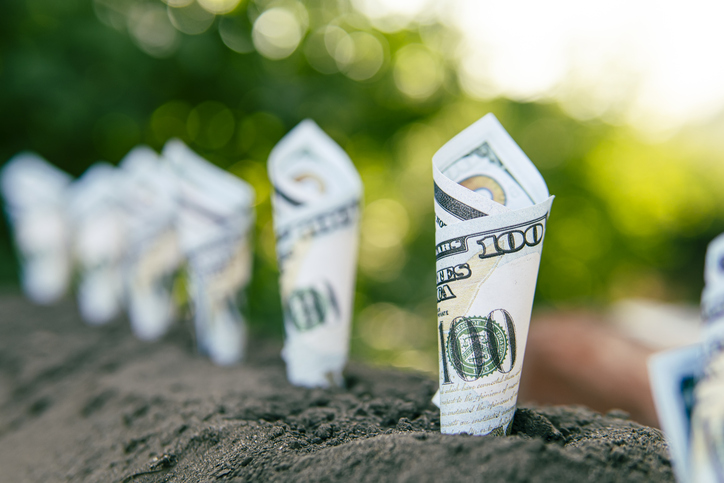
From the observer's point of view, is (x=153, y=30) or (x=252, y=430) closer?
(x=252, y=430)

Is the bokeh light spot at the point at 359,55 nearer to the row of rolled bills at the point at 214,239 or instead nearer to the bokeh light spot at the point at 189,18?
the bokeh light spot at the point at 189,18

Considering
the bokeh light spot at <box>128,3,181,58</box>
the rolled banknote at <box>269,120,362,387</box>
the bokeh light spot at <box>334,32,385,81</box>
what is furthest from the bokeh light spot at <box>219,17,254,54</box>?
the rolled banknote at <box>269,120,362,387</box>

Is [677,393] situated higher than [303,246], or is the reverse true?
[303,246]

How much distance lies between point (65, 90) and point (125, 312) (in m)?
1.33

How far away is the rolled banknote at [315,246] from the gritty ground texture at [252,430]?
11 cm

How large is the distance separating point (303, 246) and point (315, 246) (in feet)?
0.12

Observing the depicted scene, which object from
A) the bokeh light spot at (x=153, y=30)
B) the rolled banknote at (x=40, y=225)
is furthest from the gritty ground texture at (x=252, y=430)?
the bokeh light spot at (x=153, y=30)

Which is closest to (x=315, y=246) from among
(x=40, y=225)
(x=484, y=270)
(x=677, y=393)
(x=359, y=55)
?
(x=484, y=270)

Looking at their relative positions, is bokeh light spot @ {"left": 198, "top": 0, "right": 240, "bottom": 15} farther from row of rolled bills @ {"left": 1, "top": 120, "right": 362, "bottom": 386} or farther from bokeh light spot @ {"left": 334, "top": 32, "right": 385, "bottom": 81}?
row of rolled bills @ {"left": 1, "top": 120, "right": 362, "bottom": 386}

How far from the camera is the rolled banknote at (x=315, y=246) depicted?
4.64 feet

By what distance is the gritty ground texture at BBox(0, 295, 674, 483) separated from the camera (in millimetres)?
796

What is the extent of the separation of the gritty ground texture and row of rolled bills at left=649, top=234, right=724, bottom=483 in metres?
0.10

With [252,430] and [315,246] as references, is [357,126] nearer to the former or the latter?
[315,246]

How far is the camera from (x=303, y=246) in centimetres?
144
